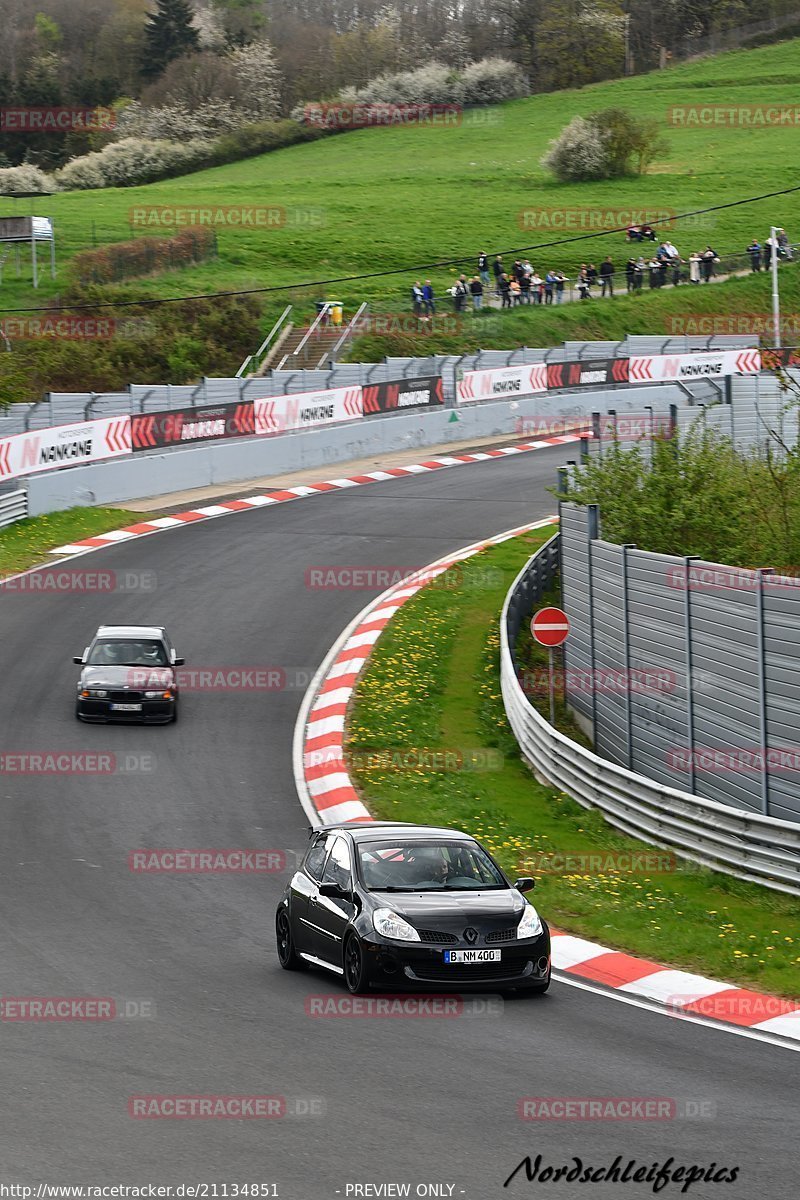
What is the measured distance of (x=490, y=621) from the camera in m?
28.1

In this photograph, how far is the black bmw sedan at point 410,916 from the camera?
11.5 meters

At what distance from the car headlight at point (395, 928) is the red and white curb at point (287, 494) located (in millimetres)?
21769

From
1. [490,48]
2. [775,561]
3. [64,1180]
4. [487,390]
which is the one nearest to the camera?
[64,1180]

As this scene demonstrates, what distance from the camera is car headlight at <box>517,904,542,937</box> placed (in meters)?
11.8

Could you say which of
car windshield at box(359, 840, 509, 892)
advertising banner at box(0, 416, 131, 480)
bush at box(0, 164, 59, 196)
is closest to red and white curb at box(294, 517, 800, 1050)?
car windshield at box(359, 840, 509, 892)

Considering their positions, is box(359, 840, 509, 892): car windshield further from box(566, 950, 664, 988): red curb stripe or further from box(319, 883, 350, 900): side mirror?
box(566, 950, 664, 988): red curb stripe

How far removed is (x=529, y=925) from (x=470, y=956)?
0.59 meters

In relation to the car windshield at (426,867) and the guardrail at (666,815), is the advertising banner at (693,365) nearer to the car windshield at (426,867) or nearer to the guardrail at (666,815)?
the guardrail at (666,815)

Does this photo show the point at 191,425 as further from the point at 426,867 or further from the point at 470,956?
the point at 470,956

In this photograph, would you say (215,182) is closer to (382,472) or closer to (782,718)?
(382,472)

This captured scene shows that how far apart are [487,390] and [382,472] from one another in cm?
804

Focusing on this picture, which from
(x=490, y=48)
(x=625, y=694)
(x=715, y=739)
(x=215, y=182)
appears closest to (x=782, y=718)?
(x=715, y=739)

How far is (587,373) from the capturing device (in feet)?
170

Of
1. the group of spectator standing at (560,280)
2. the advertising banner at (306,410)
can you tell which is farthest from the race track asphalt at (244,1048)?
the group of spectator standing at (560,280)
